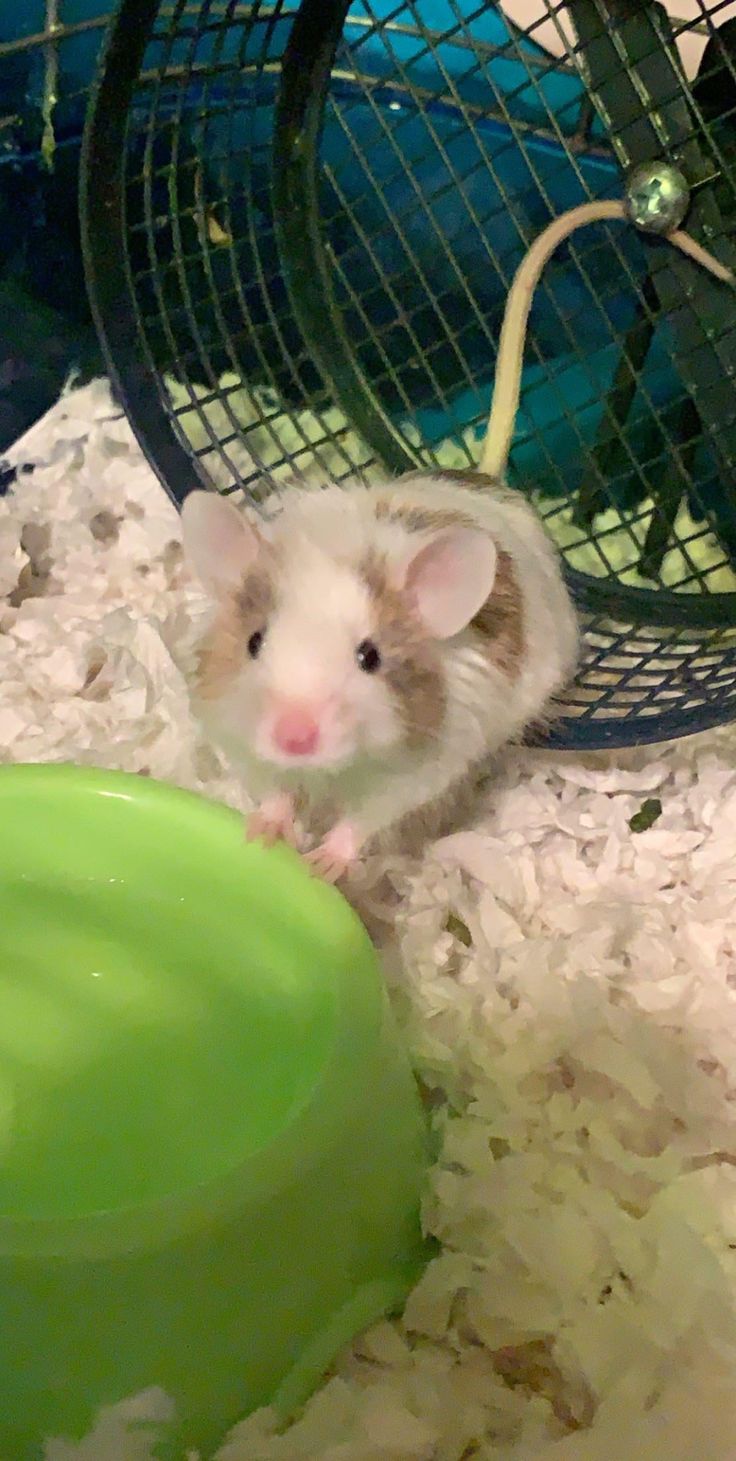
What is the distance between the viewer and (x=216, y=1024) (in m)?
1.13

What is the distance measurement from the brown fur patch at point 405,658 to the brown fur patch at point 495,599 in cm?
10

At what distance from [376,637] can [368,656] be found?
2 centimetres

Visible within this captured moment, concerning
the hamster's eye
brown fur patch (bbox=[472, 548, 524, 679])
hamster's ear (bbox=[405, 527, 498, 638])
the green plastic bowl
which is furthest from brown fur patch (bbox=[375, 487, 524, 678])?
the green plastic bowl

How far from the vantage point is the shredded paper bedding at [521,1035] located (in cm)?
98

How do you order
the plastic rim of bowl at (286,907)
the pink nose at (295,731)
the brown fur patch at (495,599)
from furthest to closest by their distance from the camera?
the brown fur patch at (495,599), the pink nose at (295,731), the plastic rim of bowl at (286,907)

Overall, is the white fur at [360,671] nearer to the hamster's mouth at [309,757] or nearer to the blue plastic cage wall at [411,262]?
the hamster's mouth at [309,757]

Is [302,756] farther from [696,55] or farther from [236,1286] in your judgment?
[696,55]

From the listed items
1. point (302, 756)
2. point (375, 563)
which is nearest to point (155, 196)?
point (375, 563)

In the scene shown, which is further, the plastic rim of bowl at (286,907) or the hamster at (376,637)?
the hamster at (376,637)

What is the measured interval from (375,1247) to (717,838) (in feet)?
2.34

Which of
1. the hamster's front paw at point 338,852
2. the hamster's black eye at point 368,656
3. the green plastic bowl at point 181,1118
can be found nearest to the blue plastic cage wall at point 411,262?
the hamster's front paw at point 338,852

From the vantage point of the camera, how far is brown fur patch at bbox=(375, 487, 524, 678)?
120 centimetres

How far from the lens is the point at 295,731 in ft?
3.16

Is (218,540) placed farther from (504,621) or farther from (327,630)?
(504,621)
